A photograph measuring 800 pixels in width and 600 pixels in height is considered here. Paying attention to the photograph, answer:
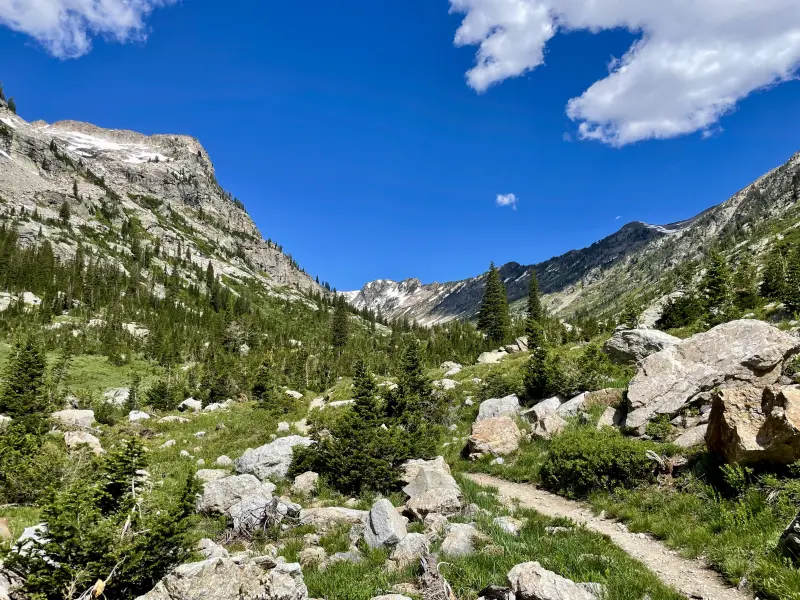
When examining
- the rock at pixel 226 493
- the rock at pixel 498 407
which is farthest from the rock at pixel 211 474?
the rock at pixel 498 407

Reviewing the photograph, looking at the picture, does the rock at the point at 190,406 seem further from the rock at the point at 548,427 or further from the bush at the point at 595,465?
the bush at the point at 595,465

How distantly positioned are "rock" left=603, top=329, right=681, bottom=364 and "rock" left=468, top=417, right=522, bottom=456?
27.7 ft

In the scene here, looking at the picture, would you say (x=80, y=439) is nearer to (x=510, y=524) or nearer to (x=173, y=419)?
(x=173, y=419)

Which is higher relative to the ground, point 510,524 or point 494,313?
point 494,313

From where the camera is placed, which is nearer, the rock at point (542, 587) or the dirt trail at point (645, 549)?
the rock at point (542, 587)

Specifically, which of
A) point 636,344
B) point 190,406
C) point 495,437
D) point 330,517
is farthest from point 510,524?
point 190,406

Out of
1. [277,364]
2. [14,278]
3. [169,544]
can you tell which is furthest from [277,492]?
[14,278]

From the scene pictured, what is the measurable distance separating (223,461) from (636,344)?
21.7 meters

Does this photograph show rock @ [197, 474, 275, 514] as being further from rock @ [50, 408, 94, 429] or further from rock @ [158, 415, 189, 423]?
rock @ [158, 415, 189, 423]

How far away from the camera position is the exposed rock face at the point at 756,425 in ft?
28.2

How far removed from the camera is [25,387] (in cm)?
2020

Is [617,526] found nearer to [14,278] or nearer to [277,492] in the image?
[277,492]

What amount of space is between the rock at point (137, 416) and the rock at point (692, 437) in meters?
32.8

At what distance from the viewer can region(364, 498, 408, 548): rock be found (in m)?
9.23
